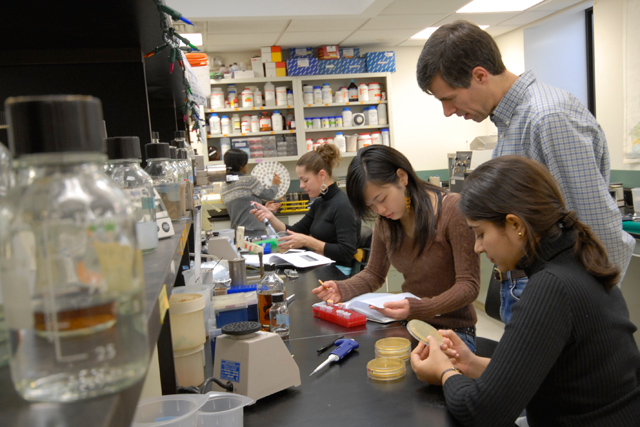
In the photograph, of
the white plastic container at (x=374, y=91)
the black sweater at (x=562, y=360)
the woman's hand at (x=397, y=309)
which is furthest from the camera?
the white plastic container at (x=374, y=91)

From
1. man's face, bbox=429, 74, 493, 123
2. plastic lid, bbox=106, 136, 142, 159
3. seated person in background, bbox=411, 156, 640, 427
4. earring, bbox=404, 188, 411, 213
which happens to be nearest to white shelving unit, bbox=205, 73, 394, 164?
earring, bbox=404, 188, 411, 213

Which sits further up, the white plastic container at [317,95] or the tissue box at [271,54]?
the tissue box at [271,54]

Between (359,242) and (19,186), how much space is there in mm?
3385

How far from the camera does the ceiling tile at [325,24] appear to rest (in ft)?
16.5

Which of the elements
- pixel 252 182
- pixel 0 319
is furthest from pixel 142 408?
pixel 252 182

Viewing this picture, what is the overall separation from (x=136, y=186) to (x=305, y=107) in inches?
215

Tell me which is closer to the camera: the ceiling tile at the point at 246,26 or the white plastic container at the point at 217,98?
the ceiling tile at the point at 246,26

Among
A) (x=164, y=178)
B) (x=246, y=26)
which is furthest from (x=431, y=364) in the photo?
(x=246, y=26)

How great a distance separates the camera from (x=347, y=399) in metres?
1.41

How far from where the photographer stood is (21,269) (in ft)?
1.33

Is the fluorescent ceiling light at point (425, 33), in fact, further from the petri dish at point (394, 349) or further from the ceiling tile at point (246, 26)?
the petri dish at point (394, 349)

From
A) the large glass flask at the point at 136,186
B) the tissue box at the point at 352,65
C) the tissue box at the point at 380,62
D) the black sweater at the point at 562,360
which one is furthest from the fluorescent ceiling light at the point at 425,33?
the large glass flask at the point at 136,186

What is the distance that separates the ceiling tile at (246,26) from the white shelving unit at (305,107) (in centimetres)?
84

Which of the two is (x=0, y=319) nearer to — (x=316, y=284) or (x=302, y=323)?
(x=302, y=323)
